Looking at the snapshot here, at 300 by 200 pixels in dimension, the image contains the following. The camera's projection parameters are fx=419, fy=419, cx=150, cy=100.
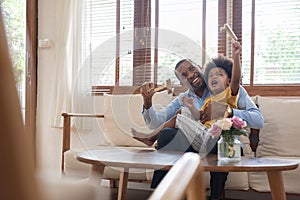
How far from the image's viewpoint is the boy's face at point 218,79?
90.0 inches

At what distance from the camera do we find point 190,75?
235 cm

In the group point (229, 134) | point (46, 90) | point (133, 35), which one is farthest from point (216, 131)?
point (46, 90)

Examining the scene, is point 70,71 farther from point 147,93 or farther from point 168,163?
point 168,163

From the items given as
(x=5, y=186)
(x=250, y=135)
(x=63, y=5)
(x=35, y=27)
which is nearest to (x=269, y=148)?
(x=250, y=135)

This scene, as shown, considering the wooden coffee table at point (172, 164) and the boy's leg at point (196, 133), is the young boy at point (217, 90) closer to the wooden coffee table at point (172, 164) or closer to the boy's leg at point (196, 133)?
the boy's leg at point (196, 133)

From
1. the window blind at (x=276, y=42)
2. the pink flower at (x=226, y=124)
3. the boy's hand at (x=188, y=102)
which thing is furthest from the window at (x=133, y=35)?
the pink flower at (x=226, y=124)

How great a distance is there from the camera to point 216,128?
73.9 inches

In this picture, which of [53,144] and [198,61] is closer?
[198,61]

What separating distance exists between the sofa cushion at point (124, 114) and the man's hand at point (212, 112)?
0.69m

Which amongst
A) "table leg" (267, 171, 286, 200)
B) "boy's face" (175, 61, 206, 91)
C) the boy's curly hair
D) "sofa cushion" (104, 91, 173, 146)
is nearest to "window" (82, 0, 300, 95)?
"sofa cushion" (104, 91, 173, 146)

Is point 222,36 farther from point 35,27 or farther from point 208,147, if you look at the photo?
point 35,27

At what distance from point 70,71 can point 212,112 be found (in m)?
1.63

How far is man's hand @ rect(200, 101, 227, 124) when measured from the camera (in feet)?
7.25

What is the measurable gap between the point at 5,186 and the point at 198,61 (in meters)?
2.73
